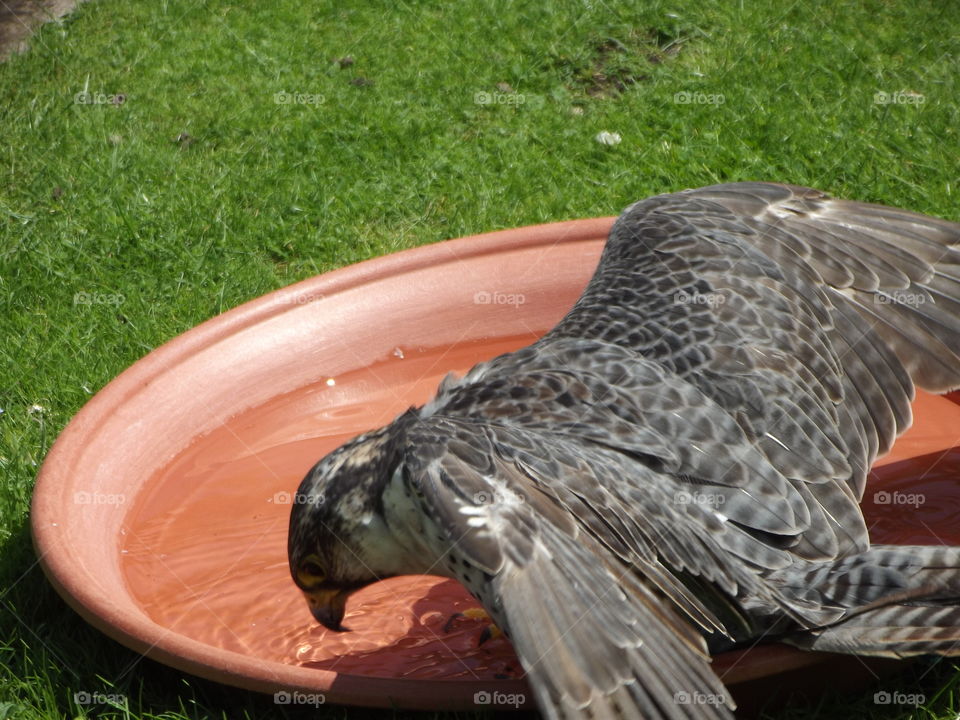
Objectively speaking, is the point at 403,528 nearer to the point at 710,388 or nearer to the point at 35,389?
the point at 710,388

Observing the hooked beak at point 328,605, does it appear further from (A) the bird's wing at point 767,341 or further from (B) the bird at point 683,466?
(A) the bird's wing at point 767,341

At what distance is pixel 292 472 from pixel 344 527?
1.31 metres

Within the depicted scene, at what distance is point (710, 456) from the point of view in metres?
3.20

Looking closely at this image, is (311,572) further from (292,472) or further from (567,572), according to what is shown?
Answer: (292,472)

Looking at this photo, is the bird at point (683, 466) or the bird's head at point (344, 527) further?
the bird's head at point (344, 527)

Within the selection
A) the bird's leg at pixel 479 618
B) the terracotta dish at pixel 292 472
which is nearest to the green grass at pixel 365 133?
the terracotta dish at pixel 292 472

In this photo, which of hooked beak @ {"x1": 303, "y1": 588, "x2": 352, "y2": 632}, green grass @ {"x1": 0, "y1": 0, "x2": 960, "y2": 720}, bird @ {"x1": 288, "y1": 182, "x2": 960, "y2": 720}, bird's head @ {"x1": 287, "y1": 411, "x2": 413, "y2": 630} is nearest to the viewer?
bird @ {"x1": 288, "y1": 182, "x2": 960, "y2": 720}

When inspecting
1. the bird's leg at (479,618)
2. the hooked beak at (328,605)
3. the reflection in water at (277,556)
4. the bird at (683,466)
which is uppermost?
the bird at (683,466)

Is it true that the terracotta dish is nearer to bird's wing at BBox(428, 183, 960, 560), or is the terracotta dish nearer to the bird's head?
the bird's head

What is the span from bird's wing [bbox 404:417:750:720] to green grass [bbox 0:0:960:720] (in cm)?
258

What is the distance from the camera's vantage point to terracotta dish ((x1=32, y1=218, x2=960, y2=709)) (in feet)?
→ 10.5

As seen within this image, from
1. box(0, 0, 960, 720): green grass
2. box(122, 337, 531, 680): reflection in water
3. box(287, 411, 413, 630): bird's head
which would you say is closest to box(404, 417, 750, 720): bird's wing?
box(287, 411, 413, 630): bird's head

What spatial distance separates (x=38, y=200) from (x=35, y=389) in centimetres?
201

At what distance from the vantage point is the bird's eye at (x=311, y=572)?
3232mm
